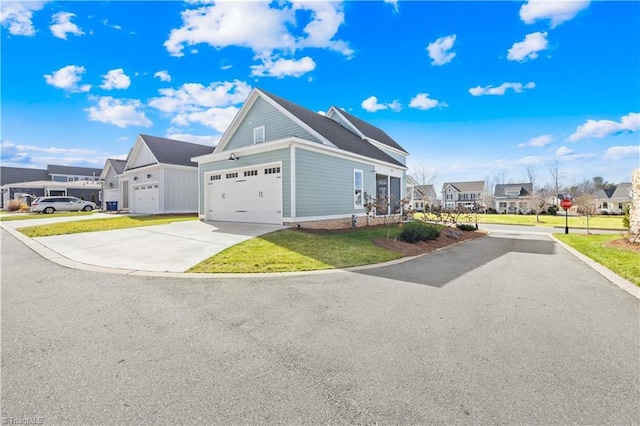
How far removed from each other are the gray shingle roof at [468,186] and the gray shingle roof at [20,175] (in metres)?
79.6

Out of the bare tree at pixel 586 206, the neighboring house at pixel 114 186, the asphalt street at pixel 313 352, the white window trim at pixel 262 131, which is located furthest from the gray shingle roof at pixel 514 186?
the neighboring house at pixel 114 186

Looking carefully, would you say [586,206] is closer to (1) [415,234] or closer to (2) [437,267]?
(1) [415,234]

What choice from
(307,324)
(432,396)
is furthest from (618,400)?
(307,324)

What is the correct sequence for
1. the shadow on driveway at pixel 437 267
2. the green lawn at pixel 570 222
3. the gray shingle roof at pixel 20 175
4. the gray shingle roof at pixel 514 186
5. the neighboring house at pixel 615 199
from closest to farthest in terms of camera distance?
1. the shadow on driveway at pixel 437 267
2. the green lawn at pixel 570 222
3. the gray shingle roof at pixel 20 175
4. the neighboring house at pixel 615 199
5. the gray shingle roof at pixel 514 186

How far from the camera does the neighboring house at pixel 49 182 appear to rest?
127 feet

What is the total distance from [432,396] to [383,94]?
19.2 m

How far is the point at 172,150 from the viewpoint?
24859 millimetres

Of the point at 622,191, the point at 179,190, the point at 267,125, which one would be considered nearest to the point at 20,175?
the point at 179,190

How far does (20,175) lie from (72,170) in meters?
6.58

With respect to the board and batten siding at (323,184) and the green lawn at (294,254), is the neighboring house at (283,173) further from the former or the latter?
the green lawn at (294,254)

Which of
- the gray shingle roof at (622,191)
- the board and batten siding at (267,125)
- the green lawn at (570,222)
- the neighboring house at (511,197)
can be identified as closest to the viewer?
the board and batten siding at (267,125)

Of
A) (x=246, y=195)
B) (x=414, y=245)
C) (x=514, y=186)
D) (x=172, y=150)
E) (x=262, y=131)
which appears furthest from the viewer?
(x=514, y=186)

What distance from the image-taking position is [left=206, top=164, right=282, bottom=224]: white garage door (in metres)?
13.2

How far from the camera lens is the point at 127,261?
729 cm
